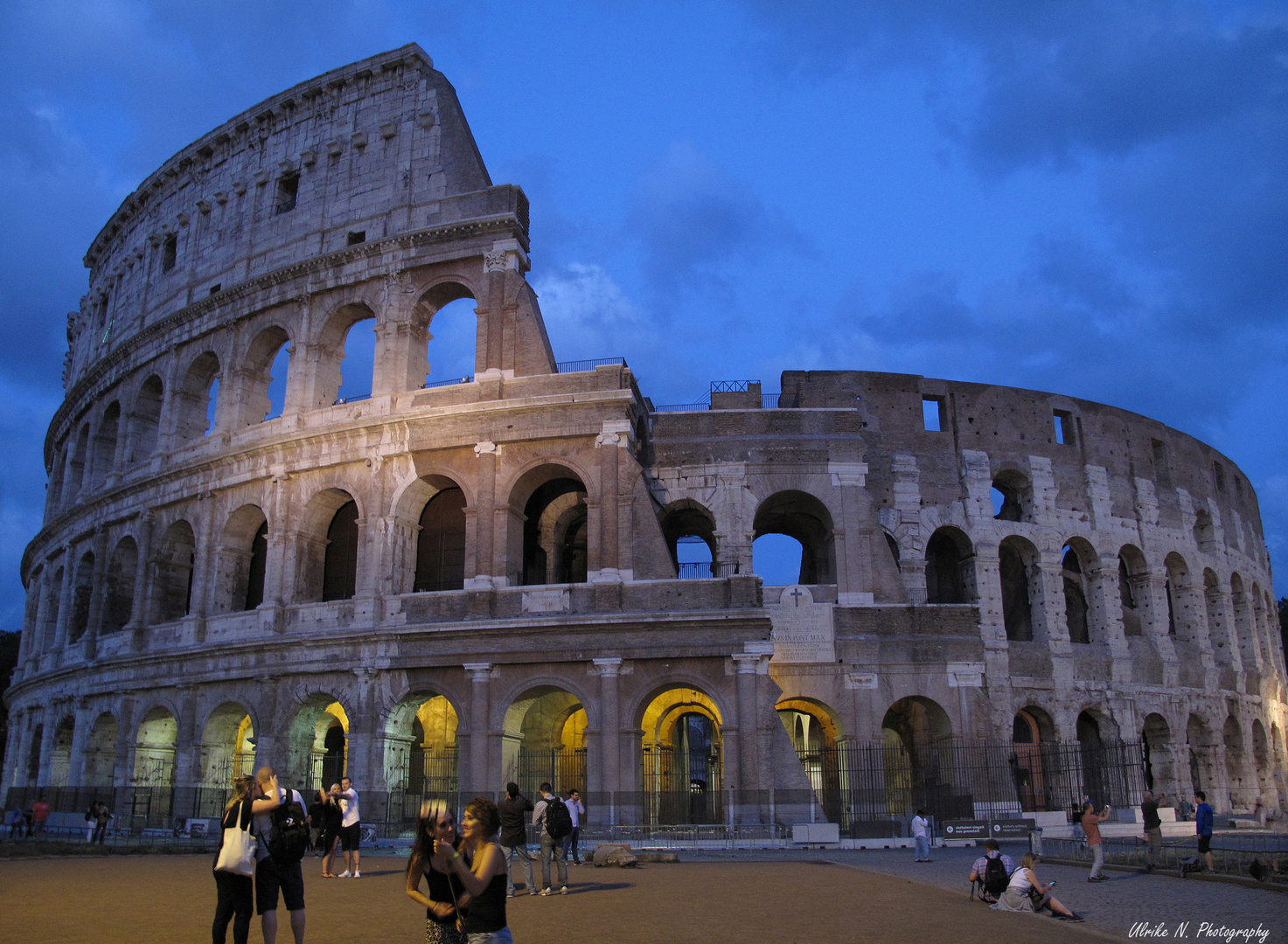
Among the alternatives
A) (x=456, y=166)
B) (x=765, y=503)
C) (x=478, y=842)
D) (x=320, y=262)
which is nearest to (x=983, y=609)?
(x=765, y=503)

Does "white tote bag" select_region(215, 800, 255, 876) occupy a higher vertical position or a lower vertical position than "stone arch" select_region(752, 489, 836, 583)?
lower

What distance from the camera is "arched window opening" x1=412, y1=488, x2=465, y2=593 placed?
23.7 meters

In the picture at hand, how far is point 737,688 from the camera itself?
20062mm

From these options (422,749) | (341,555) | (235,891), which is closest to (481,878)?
(235,891)

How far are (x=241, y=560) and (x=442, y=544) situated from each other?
18.6 ft

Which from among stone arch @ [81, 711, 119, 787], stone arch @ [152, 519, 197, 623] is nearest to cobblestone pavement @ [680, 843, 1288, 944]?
stone arch @ [152, 519, 197, 623]

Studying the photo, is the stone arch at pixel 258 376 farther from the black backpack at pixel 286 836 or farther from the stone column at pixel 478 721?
the black backpack at pixel 286 836

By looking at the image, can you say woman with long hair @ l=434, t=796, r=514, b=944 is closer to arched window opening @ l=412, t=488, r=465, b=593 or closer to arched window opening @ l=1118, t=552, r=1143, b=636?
arched window opening @ l=412, t=488, r=465, b=593

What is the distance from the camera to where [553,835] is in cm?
1141

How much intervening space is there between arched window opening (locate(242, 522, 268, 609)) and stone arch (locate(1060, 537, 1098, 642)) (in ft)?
73.5

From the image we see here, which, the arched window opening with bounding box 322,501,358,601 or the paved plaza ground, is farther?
the arched window opening with bounding box 322,501,358,601

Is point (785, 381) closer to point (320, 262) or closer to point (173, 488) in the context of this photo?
point (320, 262)

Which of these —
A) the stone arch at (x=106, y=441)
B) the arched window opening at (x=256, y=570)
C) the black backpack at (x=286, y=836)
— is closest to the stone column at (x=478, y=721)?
the arched window opening at (x=256, y=570)

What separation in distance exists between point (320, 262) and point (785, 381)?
1247 centimetres
